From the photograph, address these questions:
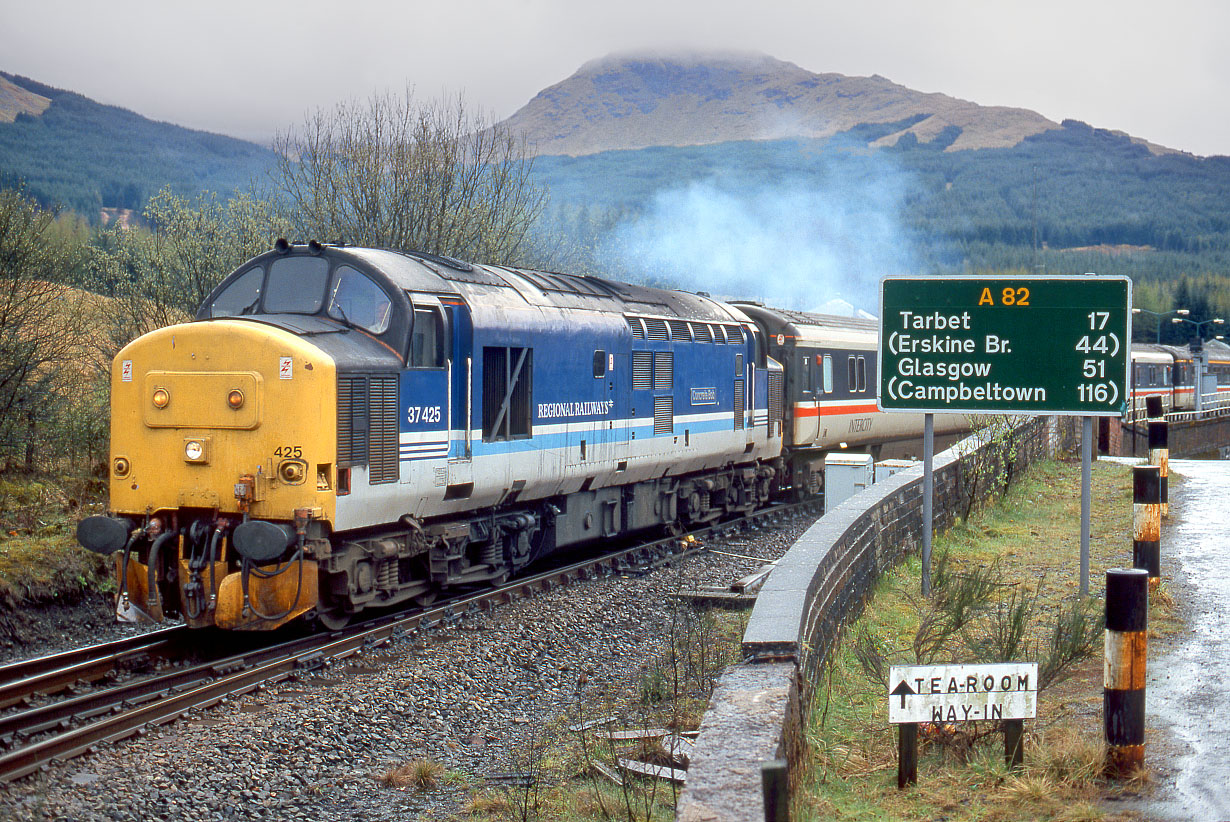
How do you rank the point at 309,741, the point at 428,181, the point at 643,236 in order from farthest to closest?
1. the point at 643,236
2. the point at 428,181
3. the point at 309,741

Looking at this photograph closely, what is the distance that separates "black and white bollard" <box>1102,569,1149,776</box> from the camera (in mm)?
4934

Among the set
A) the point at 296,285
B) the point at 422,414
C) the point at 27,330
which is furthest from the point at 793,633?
the point at 27,330

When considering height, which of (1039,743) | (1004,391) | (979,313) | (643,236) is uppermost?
(643,236)

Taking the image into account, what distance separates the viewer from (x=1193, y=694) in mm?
6258

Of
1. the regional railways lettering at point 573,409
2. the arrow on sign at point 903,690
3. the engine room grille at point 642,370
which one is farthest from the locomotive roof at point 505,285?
the arrow on sign at point 903,690

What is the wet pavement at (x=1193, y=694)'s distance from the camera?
478 centimetres

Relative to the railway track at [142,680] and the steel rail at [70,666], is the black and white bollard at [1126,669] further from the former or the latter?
the steel rail at [70,666]

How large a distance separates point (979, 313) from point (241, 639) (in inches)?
277

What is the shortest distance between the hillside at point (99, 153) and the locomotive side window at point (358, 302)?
277 feet

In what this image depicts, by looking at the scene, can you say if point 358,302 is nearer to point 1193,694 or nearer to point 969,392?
point 969,392

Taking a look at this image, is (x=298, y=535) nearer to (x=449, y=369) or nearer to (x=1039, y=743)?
(x=449, y=369)

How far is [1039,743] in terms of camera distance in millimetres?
5301

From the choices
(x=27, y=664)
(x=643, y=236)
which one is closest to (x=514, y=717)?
(x=27, y=664)

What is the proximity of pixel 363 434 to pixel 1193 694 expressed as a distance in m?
6.45
